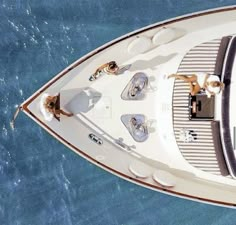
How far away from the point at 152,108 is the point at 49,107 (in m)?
2.16

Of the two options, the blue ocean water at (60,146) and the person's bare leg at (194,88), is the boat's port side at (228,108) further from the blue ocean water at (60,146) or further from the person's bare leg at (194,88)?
the blue ocean water at (60,146)

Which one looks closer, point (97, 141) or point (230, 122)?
point (230, 122)

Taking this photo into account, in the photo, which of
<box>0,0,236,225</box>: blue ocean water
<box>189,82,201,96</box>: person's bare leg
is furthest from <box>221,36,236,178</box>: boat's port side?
<box>0,0,236,225</box>: blue ocean water

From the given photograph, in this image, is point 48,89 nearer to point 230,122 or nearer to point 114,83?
point 114,83

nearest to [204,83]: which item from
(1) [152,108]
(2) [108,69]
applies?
(1) [152,108]

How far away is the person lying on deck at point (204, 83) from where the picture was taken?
1021cm

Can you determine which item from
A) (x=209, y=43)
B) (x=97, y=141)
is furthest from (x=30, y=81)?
(x=209, y=43)

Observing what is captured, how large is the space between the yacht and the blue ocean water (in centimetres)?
227

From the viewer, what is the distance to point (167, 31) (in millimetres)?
11133

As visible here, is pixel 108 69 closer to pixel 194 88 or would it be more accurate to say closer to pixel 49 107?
pixel 49 107

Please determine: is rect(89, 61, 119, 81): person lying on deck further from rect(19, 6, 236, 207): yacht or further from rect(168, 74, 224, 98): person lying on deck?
rect(168, 74, 224, 98): person lying on deck

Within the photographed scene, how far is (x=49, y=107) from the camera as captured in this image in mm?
11195

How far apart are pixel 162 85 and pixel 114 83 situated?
1.03m

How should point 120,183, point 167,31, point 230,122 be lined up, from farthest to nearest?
1. point 120,183
2. point 167,31
3. point 230,122
